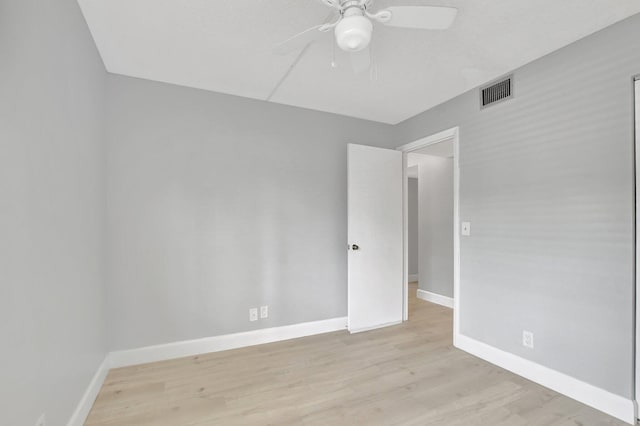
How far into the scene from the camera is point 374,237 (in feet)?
11.2

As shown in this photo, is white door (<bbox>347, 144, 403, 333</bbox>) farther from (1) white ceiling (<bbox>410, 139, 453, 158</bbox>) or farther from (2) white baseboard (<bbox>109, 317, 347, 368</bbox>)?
(1) white ceiling (<bbox>410, 139, 453, 158</bbox>)

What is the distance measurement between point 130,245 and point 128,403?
3.92 feet

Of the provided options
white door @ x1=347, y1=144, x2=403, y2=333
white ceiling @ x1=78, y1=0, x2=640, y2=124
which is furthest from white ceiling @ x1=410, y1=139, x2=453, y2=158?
white ceiling @ x1=78, y1=0, x2=640, y2=124

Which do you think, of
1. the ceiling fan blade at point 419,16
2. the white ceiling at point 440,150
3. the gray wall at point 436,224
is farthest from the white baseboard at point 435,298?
the ceiling fan blade at point 419,16

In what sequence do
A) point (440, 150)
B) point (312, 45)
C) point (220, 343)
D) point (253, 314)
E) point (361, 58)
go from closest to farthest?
1. point (361, 58)
2. point (312, 45)
3. point (220, 343)
4. point (253, 314)
5. point (440, 150)

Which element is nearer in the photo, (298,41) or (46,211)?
(46,211)

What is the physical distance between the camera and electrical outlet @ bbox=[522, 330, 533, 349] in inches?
90.1

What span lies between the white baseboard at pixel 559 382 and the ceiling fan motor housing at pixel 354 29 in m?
2.61

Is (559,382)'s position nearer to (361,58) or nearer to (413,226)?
(361,58)

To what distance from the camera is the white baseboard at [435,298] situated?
14.2 ft

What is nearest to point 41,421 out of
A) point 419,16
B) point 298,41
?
point 298,41

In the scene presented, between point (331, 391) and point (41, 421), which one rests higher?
point (41, 421)

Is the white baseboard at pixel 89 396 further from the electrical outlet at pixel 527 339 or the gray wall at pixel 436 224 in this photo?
the gray wall at pixel 436 224

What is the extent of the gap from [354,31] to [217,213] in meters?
2.05
